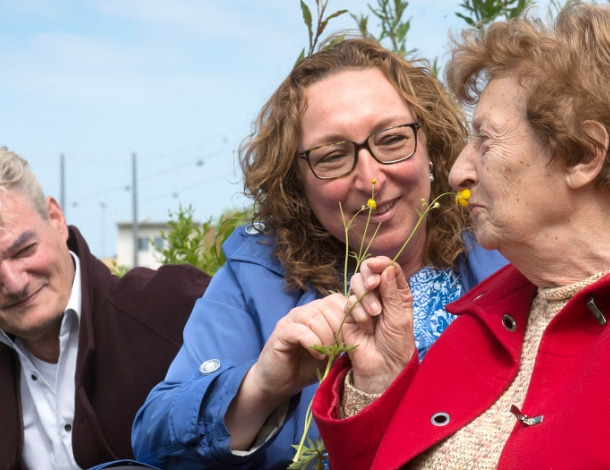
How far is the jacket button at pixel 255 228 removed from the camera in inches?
137

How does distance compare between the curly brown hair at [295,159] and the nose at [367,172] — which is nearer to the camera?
the nose at [367,172]

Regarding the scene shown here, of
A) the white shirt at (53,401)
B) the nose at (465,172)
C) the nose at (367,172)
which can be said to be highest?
the nose at (465,172)

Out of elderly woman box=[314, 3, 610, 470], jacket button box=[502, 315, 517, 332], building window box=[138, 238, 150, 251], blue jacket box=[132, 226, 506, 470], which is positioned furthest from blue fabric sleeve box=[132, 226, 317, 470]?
building window box=[138, 238, 150, 251]

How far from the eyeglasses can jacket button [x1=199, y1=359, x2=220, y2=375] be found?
71cm

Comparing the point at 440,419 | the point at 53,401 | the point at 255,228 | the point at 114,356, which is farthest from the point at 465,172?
the point at 53,401

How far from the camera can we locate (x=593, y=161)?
2236 millimetres

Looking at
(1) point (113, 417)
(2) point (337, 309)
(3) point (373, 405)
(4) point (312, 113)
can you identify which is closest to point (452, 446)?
(3) point (373, 405)

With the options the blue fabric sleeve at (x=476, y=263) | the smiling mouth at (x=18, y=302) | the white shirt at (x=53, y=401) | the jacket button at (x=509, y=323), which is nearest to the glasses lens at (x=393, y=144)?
the blue fabric sleeve at (x=476, y=263)

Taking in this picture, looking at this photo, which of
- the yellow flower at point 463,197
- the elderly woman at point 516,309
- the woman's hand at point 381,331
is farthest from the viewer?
the woman's hand at point 381,331

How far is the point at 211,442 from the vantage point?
2836mm

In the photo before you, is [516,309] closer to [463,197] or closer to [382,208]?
[463,197]

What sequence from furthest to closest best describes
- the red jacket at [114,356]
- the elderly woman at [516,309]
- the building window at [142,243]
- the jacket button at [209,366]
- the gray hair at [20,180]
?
the building window at [142,243] → the gray hair at [20,180] → the red jacket at [114,356] → the jacket button at [209,366] → the elderly woman at [516,309]

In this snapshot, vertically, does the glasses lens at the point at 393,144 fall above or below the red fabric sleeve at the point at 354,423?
above

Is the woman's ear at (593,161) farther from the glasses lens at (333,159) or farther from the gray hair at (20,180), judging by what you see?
the gray hair at (20,180)
